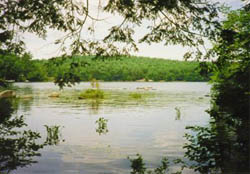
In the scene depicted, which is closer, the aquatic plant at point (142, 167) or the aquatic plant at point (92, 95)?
the aquatic plant at point (142, 167)

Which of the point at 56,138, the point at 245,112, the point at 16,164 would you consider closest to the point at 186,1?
the point at 245,112

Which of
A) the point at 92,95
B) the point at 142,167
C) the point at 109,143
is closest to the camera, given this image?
the point at 142,167

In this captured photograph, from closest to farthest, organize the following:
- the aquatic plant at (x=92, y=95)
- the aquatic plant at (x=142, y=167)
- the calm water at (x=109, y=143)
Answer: the aquatic plant at (x=142, y=167), the calm water at (x=109, y=143), the aquatic plant at (x=92, y=95)

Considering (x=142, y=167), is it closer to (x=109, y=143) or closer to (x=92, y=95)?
(x=109, y=143)

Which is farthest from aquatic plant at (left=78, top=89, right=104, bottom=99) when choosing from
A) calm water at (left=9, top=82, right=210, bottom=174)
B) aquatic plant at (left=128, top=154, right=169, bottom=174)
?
aquatic plant at (left=128, top=154, right=169, bottom=174)

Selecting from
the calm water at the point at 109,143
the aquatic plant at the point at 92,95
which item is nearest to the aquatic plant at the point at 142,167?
the calm water at the point at 109,143

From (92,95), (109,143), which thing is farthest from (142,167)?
(92,95)

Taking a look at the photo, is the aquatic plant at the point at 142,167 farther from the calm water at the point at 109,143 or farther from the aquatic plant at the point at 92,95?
the aquatic plant at the point at 92,95

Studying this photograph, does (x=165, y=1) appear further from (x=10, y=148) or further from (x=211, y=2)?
(x=10, y=148)

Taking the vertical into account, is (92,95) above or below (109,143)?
above

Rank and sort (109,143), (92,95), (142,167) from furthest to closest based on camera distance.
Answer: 1. (92,95)
2. (109,143)
3. (142,167)

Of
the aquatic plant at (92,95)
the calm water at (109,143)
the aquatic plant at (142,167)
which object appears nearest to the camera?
the aquatic plant at (142,167)

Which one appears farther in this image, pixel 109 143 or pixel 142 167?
pixel 109 143

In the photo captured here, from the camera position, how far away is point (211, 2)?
930cm
